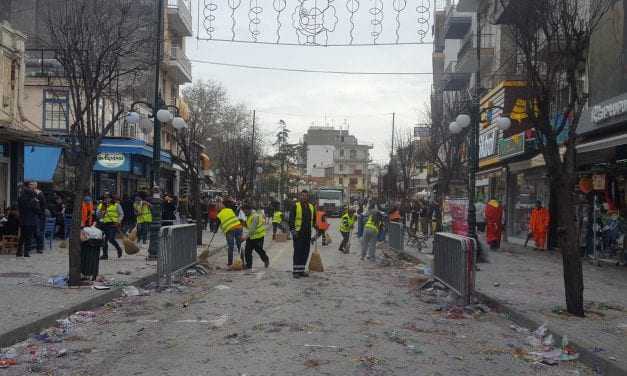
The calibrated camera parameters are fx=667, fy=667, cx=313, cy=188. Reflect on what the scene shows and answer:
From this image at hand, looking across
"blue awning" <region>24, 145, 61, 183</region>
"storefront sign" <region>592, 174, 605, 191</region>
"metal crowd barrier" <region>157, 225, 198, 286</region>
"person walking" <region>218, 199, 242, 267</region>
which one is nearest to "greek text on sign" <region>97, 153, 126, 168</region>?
"blue awning" <region>24, 145, 61, 183</region>

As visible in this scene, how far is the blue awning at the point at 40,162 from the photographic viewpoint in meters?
24.3

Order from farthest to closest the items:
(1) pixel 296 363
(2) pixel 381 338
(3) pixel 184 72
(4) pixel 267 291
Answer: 1. (3) pixel 184 72
2. (4) pixel 267 291
3. (2) pixel 381 338
4. (1) pixel 296 363

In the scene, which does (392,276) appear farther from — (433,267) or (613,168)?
(613,168)

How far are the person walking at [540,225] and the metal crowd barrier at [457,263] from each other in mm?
11432

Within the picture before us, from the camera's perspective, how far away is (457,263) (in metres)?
10.8

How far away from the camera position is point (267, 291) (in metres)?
12.0

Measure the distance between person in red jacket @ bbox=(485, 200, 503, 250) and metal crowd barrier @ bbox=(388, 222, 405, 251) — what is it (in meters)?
3.10

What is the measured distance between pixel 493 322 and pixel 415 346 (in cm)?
247

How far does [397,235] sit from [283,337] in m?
14.1

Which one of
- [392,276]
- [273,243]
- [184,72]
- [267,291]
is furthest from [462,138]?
[184,72]

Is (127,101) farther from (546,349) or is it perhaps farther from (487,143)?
(546,349)

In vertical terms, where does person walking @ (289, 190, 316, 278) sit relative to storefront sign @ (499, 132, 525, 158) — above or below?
below

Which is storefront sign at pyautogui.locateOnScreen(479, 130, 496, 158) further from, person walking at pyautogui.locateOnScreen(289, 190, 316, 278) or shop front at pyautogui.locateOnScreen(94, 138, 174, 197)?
person walking at pyautogui.locateOnScreen(289, 190, 316, 278)

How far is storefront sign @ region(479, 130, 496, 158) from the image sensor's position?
3071 centimetres
